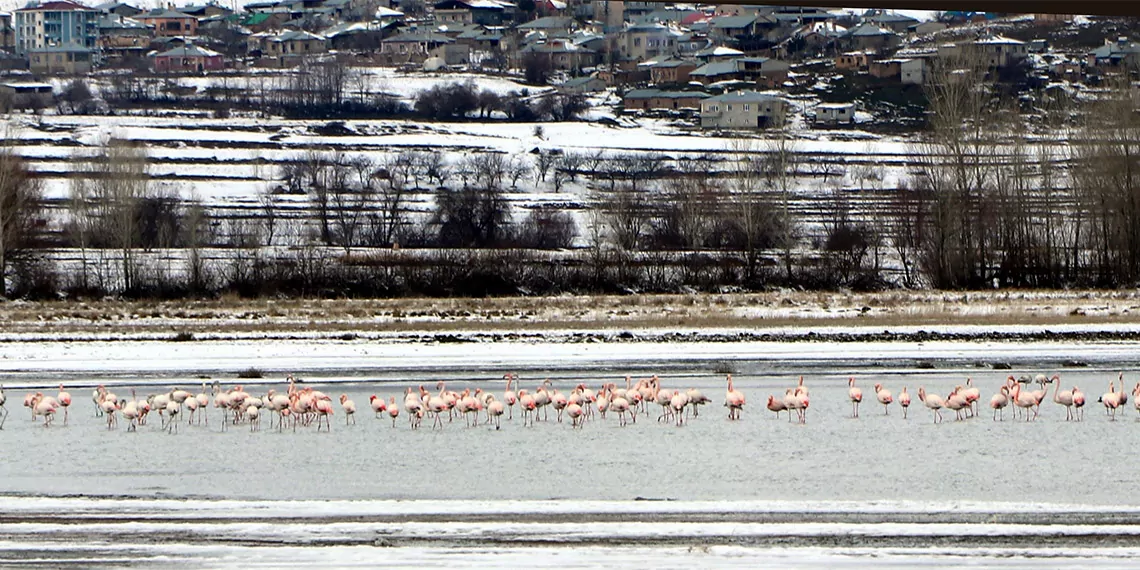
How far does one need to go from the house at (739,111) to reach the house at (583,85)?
19.1m

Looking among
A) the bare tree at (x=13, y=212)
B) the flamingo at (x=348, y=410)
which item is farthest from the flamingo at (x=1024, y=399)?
the bare tree at (x=13, y=212)

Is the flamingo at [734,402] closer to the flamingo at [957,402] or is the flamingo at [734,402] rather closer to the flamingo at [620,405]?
the flamingo at [620,405]

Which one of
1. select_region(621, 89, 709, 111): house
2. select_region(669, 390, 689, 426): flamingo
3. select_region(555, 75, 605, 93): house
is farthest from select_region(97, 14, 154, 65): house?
select_region(669, 390, 689, 426): flamingo

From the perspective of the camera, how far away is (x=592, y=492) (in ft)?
40.4

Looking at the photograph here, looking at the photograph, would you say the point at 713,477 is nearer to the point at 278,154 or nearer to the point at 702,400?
the point at 702,400

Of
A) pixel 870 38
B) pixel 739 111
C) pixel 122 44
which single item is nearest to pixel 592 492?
pixel 739 111

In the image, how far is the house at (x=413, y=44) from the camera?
578 feet

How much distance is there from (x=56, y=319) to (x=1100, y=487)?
82.9 ft

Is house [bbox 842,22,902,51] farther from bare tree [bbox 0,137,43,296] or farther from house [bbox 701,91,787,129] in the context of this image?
bare tree [bbox 0,137,43,296]

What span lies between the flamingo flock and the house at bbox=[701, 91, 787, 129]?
10612 centimetres

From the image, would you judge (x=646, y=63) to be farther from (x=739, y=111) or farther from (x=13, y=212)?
(x=13, y=212)

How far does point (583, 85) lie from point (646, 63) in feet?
72.7

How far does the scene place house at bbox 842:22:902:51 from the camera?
163 meters

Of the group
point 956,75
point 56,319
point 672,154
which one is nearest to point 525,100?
point 672,154
